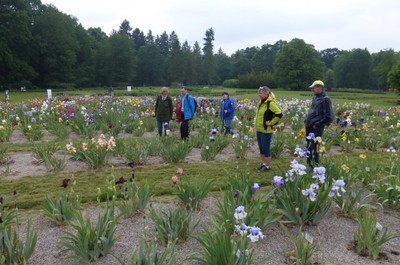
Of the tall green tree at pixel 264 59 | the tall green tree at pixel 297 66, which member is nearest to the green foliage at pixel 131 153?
the tall green tree at pixel 297 66

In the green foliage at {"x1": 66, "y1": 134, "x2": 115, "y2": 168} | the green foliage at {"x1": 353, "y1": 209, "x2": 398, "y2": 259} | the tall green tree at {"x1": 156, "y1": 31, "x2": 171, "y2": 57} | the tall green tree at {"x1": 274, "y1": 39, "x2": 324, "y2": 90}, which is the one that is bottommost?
the green foliage at {"x1": 353, "y1": 209, "x2": 398, "y2": 259}

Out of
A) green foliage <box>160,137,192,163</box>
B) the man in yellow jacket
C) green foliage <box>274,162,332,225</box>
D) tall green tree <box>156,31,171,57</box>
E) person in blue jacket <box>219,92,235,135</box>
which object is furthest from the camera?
tall green tree <box>156,31,171,57</box>

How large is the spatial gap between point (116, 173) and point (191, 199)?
2.37 metres

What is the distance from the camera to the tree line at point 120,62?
43.0 m

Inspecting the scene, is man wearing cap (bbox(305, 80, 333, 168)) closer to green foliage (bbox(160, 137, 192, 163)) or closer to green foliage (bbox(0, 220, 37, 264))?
green foliage (bbox(160, 137, 192, 163))

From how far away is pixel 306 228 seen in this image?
410 centimetres

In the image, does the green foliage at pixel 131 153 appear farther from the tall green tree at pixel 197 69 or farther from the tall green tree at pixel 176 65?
the tall green tree at pixel 197 69

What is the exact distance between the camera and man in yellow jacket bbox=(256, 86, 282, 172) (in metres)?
6.05

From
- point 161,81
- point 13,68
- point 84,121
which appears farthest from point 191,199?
point 161,81

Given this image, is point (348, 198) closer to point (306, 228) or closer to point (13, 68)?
point (306, 228)

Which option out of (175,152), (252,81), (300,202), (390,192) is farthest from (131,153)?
(252,81)

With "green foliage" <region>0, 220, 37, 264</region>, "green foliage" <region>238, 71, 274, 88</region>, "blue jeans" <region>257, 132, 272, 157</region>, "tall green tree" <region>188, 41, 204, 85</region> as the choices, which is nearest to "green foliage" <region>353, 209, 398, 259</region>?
"blue jeans" <region>257, 132, 272, 157</region>

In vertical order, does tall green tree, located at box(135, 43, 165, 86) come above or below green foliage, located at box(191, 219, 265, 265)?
above

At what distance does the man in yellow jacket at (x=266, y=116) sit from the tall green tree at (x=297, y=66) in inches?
2025
